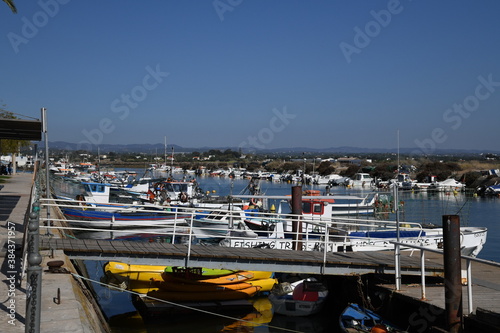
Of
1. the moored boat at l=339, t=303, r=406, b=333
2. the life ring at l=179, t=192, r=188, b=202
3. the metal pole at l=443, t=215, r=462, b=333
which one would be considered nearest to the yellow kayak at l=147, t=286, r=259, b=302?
the moored boat at l=339, t=303, r=406, b=333

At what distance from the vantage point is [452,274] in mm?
11758

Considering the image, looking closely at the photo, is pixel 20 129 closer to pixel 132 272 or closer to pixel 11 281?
pixel 132 272

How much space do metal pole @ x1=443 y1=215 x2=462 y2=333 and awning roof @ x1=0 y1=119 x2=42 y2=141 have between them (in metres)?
12.7

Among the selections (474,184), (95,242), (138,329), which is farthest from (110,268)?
(474,184)

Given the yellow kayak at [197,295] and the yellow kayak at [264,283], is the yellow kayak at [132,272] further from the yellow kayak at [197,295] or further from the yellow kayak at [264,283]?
the yellow kayak at [264,283]

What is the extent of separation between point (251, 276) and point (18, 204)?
39.2ft

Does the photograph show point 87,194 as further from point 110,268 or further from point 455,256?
point 455,256

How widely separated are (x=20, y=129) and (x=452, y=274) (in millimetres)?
15106

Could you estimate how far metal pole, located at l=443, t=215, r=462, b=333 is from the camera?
1159 cm

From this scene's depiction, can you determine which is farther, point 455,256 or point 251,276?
point 251,276

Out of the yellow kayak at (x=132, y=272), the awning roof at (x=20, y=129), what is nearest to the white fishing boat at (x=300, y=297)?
the yellow kayak at (x=132, y=272)

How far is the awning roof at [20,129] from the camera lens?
17.9 metres

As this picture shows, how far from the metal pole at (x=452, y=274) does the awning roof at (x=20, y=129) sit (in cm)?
1275

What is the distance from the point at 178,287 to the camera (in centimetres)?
1852
